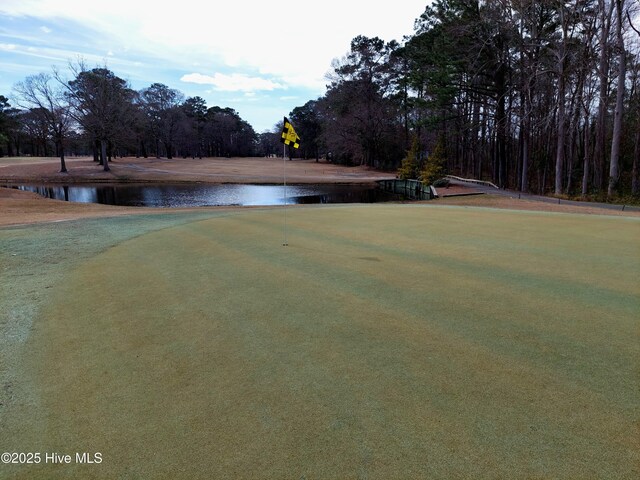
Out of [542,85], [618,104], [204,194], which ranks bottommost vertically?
[204,194]

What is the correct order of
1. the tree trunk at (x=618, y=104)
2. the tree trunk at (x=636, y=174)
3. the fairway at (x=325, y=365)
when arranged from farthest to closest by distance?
the tree trunk at (x=636, y=174) → the tree trunk at (x=618, y=104) → the fairway at (x=325, y=365)

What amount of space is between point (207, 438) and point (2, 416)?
4.47 ft

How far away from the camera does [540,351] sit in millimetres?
3207

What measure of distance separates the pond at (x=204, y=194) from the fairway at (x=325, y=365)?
19.8m

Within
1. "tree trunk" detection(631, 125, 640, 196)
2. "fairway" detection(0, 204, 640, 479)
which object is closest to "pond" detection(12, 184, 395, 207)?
"tree trunk" detection(631, 125, 640, 196)

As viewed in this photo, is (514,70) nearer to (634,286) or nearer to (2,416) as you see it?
(634,286)

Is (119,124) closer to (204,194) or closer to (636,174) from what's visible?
(204,194)

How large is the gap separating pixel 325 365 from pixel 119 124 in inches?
1857

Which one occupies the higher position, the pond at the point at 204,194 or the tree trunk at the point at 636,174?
the tree trunk at the point at 636,174

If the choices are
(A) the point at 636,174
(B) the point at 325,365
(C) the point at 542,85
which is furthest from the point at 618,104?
(B) the point at 325,365

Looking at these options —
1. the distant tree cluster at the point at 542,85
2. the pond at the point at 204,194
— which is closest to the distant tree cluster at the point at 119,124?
the pond at the point at 204,194

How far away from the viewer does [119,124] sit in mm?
43156

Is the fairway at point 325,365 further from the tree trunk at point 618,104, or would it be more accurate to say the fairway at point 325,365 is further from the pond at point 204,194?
the pond at point 204,194

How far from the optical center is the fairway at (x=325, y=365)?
2.14 m
